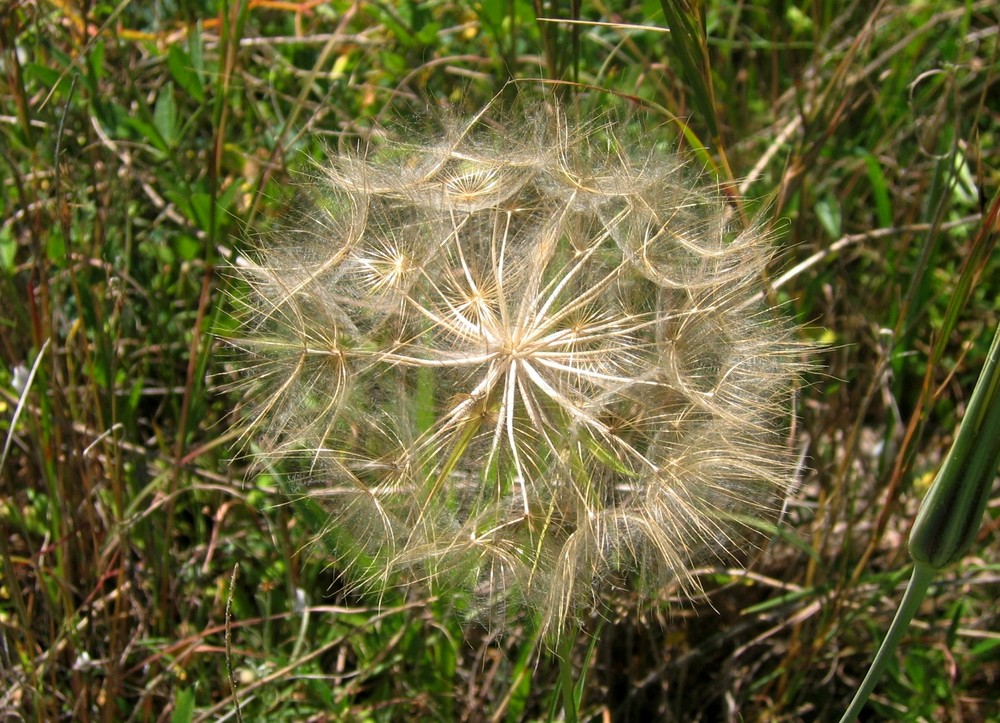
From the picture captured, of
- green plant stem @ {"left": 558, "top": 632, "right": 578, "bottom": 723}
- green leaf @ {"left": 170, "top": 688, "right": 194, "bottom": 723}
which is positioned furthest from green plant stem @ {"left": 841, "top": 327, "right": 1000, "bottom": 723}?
green leaf @ {"left": 170, "top": 688, "right": 194, "bottom": 723}

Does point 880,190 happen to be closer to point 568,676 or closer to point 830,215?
point 830,215

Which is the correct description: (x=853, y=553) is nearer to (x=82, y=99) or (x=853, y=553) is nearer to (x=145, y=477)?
(x=145, y=477)

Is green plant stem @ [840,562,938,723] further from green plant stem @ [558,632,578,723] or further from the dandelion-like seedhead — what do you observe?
green plant stem @ [558,632,578,723]

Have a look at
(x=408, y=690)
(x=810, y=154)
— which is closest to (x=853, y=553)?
(x=810, y=154)

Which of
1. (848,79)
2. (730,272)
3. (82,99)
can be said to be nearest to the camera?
(730,272)

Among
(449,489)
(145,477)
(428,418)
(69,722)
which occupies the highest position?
(428,418)
